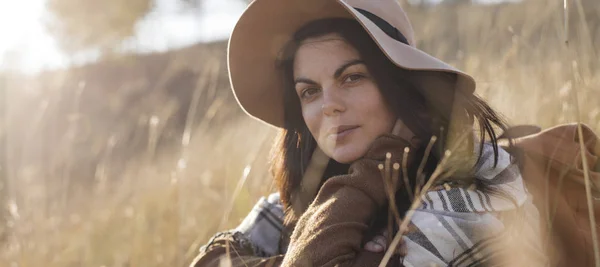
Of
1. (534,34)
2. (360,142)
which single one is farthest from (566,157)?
(534,34)

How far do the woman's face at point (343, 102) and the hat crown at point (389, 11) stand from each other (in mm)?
118

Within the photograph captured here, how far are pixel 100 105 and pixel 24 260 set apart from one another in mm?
9343

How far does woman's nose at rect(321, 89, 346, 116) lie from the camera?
165cm

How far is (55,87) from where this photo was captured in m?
3.47

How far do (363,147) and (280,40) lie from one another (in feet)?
1.61

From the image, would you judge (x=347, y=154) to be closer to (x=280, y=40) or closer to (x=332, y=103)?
(x=332, y=103)

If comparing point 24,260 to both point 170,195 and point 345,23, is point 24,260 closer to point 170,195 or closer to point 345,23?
point 170,195

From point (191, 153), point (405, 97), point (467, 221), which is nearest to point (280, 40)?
point (405, 97)

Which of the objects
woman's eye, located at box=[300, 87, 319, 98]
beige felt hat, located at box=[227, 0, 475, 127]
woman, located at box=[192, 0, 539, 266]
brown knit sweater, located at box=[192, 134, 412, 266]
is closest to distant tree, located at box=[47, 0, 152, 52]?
beige felt hat, located at box=[227, 0, 475, 127]

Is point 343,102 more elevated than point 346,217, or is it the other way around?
point 343,102

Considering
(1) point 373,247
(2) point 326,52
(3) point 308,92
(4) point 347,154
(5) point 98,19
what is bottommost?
(5) point 98,19

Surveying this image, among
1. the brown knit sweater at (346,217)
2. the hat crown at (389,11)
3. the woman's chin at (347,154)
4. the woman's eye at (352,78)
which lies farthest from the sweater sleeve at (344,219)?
the hat crown at (389,11)

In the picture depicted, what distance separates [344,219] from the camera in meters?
1.38

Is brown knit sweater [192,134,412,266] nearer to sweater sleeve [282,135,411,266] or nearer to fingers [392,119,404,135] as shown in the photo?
sweater sleeve [282,135,411,266]
